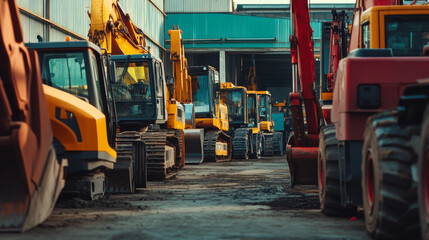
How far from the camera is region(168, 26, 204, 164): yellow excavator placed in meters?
23.5

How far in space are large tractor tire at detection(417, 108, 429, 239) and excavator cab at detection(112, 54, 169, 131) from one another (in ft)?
35.9

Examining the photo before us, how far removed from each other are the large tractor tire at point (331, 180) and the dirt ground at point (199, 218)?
5.6 inches

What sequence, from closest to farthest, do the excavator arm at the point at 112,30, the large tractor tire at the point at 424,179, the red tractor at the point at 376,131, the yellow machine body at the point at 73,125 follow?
the large tractor tire at the point at 424,179, the red tractor at the point at 376,131, the yellow machine body at the point at 73,125, the excavator arm at the point at 112,30

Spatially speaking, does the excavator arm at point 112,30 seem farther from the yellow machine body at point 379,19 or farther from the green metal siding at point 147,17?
the green metal siding at point 147,17

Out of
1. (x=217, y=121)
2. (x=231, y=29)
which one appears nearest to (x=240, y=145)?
(x=217, y=121)

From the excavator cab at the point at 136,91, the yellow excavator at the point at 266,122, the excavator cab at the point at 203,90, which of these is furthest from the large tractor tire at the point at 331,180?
the yellow excavator at the point at 266,122

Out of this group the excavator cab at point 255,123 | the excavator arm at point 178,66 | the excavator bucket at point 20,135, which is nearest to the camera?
the excavator bucket at point 20,135

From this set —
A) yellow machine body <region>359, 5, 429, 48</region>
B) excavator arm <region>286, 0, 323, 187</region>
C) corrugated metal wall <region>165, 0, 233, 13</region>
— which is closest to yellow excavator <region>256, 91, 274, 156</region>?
corrugated metal wall <region>165, 0, 233, 13</region>

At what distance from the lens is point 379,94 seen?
7.41m

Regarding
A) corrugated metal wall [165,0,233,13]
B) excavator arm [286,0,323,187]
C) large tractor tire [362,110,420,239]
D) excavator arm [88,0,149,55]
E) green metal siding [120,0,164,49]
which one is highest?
corrugated metal wall [165,0,233,13]

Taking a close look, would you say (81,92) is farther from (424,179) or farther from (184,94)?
(184,94)

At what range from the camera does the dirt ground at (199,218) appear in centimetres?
752

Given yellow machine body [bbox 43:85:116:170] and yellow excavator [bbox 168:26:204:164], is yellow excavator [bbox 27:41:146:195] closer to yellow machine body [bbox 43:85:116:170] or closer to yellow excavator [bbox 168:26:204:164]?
yellow machine body [bbox 43:85:116:170]

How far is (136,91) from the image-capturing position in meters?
16.3
